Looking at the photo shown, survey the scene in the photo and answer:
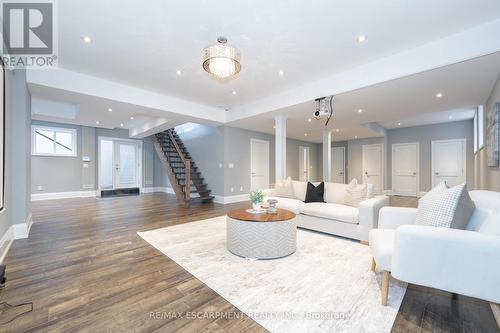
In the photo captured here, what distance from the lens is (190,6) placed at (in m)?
2.26

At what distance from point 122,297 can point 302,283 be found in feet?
5.12

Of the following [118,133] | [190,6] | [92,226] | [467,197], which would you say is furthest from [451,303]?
[118,133]

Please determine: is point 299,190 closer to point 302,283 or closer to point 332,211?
point 332,211

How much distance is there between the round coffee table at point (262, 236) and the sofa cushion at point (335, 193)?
147cm

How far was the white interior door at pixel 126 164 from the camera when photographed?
351 inches

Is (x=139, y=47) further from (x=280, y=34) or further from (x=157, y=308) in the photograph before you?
(x=157, y=308)

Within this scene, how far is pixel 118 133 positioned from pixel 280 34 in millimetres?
8179

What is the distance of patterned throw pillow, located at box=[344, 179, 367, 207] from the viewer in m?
3.47

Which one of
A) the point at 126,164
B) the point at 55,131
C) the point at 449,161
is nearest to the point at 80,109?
the point at 55,131

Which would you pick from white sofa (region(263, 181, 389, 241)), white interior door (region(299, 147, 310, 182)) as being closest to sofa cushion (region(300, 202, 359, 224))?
white sofa (region(263, 181, 389, 241))

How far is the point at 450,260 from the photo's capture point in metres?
1.42

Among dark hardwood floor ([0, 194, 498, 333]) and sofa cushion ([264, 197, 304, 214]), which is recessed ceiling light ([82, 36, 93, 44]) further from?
sofa cushion ([264, 197, 304, 214])

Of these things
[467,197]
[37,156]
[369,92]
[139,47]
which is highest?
[139,47]

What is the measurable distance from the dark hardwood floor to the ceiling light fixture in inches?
93.5
